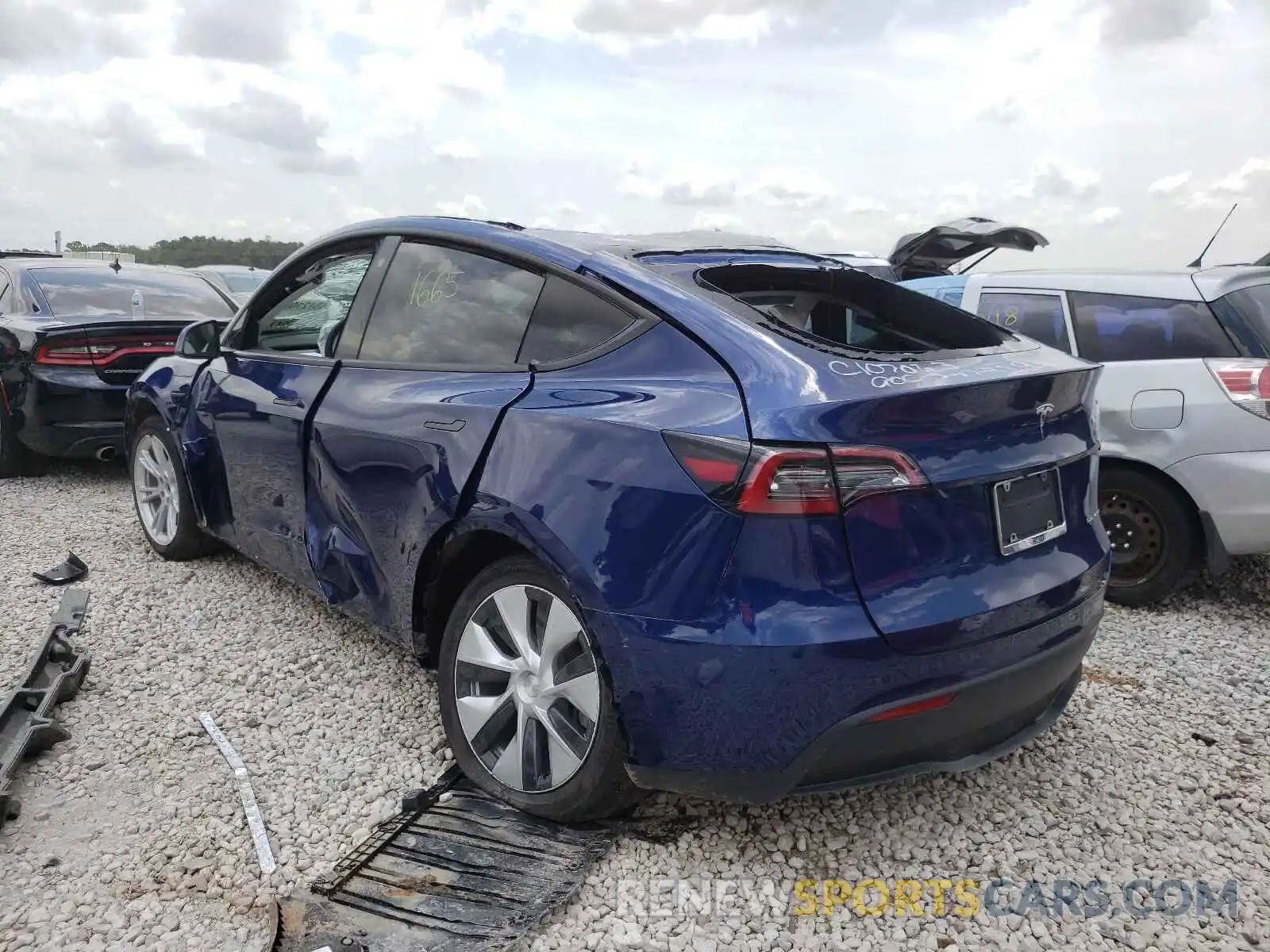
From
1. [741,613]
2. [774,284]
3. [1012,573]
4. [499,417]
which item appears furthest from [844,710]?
[774,284]

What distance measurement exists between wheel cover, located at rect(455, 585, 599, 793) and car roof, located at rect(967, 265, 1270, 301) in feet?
11.7

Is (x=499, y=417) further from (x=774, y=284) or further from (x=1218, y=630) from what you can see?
(x=1218, y=630)

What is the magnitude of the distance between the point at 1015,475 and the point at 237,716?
2.57m

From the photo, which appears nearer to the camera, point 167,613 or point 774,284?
point 774,284

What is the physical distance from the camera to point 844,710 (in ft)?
6.86

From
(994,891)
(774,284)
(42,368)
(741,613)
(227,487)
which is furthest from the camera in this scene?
(42,368)

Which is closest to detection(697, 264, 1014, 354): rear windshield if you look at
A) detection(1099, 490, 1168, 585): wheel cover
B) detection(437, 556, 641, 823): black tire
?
detection(437, 556, 641, 823): black tire

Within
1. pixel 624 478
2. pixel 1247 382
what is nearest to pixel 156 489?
pixel 624 478

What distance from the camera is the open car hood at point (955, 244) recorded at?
7492mm

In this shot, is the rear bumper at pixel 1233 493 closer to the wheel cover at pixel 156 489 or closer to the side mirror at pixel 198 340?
the side mirror at pixel 198 340

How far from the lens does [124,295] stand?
272 inches

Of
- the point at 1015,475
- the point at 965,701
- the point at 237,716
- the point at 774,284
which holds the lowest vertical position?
the point at 237,716

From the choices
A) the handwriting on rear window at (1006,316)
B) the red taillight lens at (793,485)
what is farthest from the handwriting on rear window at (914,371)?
the handwriting on rear window at (1006,316)

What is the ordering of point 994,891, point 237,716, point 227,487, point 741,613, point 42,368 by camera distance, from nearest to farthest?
point 741,613 < point 994,891 < point 237,716 < point 227,487 < point 42,368
